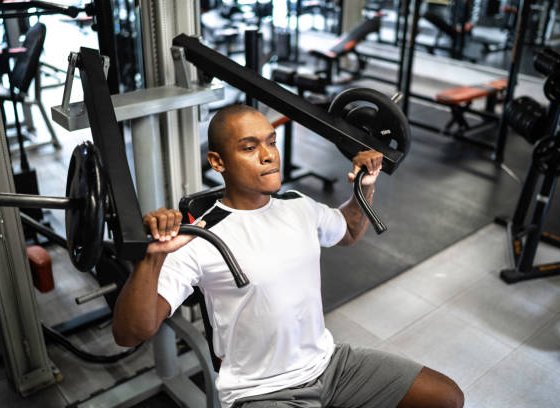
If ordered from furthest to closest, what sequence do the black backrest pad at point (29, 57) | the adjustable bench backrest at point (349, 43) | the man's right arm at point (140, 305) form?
1. the adjustable bench backrest at point (349, 43)
2. the black backrest pad at point (29, 57)
3. the man's right arm at point (140, 305)

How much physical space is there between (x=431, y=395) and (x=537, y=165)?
1.69m

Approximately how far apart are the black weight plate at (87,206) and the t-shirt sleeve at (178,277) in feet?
0.77

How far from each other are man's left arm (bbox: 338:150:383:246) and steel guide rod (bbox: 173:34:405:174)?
48 millimetres

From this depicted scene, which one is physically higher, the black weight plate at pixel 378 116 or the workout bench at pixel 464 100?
the black weight plate at pixel 378 116

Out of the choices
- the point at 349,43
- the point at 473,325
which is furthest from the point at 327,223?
the point at 349,43

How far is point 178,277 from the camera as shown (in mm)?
1347

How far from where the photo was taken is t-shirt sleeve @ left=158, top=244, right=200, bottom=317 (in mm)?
1324

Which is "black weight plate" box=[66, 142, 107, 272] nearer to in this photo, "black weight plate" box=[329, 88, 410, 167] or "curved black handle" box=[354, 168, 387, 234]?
"curved black handle" box=[354, 168, 387, 234]

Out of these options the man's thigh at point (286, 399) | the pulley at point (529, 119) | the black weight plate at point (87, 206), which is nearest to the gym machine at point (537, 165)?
the pulley at point (529, 119)

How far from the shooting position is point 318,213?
5.23ft

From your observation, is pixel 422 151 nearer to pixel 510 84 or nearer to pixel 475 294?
pixel 510 84

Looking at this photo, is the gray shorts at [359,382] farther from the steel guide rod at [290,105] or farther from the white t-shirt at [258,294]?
the steel guide rod at [290,105]

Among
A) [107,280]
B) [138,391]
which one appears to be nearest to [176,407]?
[138,391]

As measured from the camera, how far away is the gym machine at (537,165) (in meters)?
2.74
